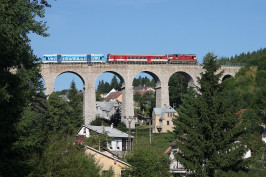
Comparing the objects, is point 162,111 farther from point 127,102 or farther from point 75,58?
→ point 75,58

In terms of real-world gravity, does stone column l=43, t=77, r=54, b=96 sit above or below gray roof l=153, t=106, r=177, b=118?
above

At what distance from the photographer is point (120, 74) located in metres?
78.0

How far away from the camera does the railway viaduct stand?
73812 mm

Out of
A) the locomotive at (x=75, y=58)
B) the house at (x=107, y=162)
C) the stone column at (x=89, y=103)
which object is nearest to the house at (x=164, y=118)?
the stone column at (x=89, y=103)

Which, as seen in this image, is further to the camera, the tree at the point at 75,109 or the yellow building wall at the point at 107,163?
the tree at the point at 75,109

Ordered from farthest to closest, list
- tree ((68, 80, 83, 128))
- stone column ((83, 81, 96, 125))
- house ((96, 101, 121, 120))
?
house ((96, 101, 121, 120)), stone column ((83, 81, 96, 125)), tree ((68, 80, 83, 128))

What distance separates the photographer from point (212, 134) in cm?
2641

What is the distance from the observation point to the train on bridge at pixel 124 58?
75.1m

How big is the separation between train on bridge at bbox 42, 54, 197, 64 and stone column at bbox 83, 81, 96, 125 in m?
4.32

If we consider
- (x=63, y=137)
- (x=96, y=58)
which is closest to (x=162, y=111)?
(x=96, y=58)

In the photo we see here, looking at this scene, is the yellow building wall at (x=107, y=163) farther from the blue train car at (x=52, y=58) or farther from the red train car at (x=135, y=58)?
the red train car at (x=135, y=58)

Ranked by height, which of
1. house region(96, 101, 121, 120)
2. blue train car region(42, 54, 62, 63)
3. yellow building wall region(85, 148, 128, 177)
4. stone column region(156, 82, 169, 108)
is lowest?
yellow building wall region(85, 148, 128, 177)

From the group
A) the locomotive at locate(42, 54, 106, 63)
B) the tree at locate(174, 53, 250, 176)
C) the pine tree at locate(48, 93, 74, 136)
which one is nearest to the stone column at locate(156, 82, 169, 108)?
the locomotive at locate(42, 54, 106, 63)

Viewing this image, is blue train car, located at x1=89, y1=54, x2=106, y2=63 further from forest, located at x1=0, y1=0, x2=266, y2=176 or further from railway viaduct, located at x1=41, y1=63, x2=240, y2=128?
forest, located at x1=0, y1=0, x2=266, y2=176
